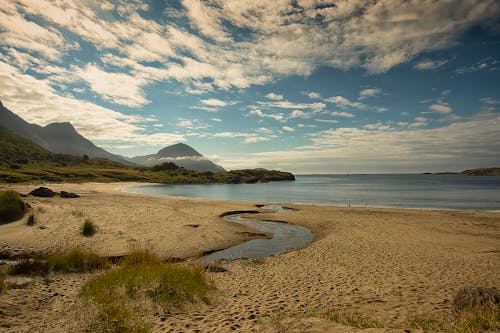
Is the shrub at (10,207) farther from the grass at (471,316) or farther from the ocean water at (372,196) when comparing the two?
the ocean water at (372,196)

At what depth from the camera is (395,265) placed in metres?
17.2

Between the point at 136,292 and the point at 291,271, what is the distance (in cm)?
900

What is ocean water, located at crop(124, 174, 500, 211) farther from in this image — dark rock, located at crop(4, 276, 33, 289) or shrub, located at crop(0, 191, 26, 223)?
dark rock, located at crop(4, 276, 33, 289)

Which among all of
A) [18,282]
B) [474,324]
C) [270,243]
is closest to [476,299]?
[474,324]

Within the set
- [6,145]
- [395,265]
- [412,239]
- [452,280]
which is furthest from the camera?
[6,145]

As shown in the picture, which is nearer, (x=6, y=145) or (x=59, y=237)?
(x=59, y=237)

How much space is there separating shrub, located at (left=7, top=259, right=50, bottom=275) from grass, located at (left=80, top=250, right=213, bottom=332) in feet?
12.9

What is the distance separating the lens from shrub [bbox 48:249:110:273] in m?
14.0

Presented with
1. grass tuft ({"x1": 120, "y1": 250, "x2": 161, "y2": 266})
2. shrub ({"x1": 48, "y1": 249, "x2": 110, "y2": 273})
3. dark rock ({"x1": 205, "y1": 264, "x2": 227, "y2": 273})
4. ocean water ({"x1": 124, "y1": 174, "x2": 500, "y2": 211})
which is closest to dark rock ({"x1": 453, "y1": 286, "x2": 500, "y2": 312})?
dark rock ({"x1": 205, "y1": 264, "x2": 227, "y2": 273})

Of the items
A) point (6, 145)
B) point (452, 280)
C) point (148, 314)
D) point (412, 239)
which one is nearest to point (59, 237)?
point (148, 314)

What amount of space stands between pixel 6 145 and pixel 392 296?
220 meters

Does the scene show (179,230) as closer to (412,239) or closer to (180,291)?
(180,291)

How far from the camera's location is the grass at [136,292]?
8.38 m

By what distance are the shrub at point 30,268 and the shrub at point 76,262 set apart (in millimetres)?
350
